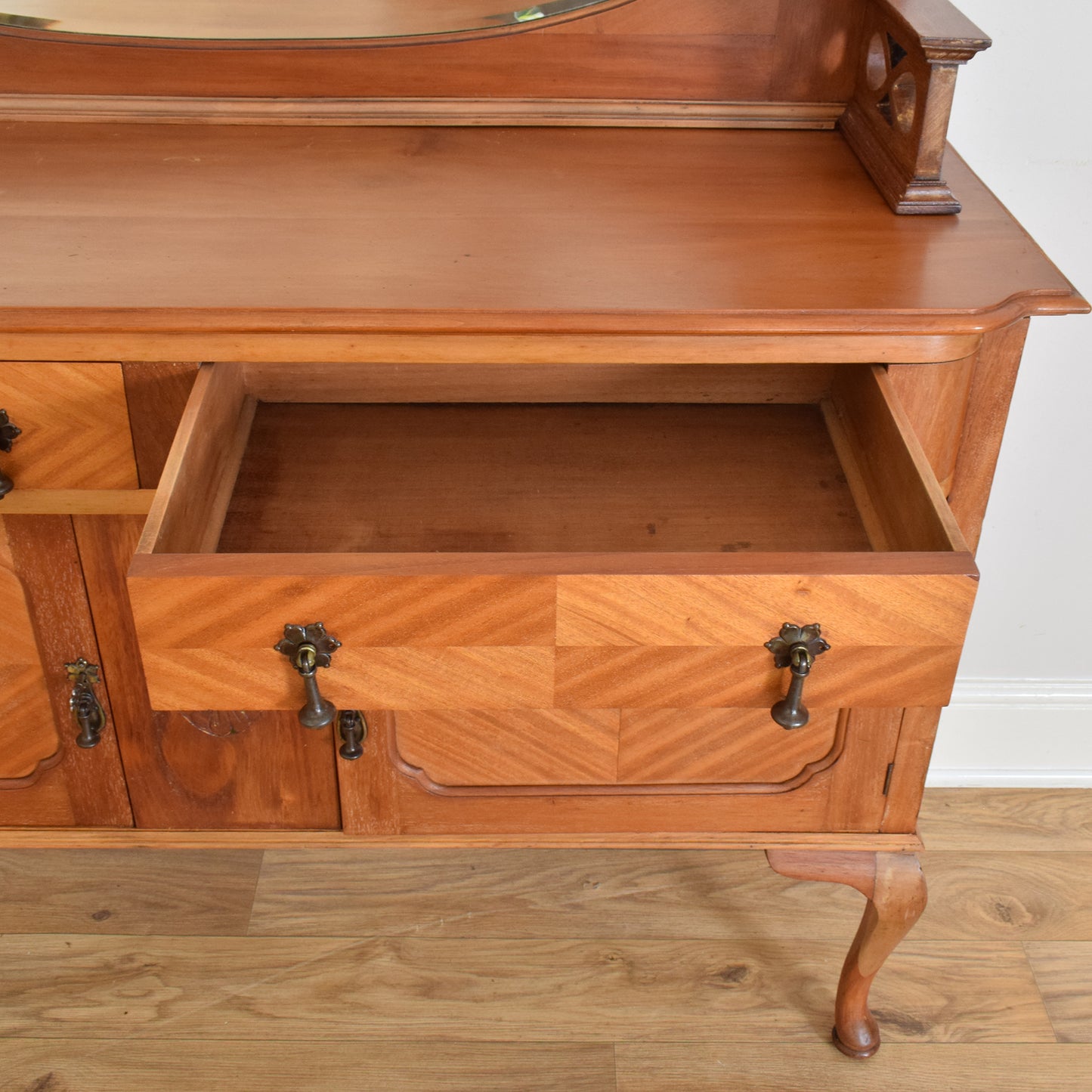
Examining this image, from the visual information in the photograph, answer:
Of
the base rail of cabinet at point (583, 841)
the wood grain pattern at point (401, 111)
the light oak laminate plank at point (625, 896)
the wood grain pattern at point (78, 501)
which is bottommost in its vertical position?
the light oak laminate plank at point (625, 896)

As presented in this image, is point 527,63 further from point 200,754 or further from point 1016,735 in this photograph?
point 1016,735

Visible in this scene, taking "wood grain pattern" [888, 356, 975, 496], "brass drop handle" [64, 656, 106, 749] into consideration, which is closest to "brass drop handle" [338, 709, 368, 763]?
"brass drop handle" [64, 656, 106, 749]

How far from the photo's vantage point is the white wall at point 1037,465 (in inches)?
45.1

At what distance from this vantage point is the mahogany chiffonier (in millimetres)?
730

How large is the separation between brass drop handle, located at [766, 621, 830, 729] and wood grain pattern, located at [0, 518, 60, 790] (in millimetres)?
584

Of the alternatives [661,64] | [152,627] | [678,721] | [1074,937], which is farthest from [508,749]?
[1074,937]

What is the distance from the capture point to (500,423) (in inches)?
38.9

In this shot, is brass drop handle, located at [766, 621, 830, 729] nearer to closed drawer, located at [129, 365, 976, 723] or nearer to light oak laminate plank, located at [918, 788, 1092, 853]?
closed drawer, located at [129, 365, 976, 723]

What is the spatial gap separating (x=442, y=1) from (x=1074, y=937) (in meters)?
1.19

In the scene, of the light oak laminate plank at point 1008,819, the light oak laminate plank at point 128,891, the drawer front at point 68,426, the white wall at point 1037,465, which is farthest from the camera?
the light oak laminate plank at point 1008,819

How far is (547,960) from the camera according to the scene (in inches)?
51.4

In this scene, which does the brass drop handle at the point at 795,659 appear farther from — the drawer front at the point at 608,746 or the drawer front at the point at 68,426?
the drawer front at the point at 68,426

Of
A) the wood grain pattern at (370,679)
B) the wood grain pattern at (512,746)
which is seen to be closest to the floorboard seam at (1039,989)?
the wood grain pattern at (512,746)

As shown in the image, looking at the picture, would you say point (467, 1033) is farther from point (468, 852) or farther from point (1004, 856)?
point (1004, 856)
